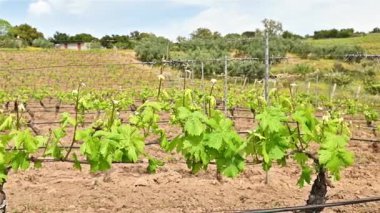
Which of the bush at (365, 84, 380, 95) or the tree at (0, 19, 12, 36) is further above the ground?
the tree at (0, 19, 12, 36)

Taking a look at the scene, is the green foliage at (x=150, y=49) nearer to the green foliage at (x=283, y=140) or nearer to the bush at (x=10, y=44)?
the bush at (x=10, y=44)

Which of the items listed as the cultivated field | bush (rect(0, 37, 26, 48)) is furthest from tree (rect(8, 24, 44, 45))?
the cultivated field

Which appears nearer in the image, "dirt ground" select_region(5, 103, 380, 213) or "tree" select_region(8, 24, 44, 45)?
"dirt ground" select_region(5, 103, 380, 213)

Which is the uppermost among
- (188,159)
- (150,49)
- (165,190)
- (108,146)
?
(150,49)

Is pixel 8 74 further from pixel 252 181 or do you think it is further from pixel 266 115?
pixel 266 115

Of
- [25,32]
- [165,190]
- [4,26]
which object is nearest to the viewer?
[165,190]

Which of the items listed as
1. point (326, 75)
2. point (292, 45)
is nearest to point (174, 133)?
point (326, 75)

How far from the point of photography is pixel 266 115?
149 inches

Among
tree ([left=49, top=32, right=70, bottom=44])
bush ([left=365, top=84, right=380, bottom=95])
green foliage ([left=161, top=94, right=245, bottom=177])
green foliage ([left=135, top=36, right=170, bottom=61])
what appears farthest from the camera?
tree ([left=49, top=32, right=70, bottom=44])

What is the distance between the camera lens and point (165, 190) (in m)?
7.04

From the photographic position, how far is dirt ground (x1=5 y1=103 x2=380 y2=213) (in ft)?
20.9

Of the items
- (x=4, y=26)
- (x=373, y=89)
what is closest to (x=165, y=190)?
(x=373, y=89)

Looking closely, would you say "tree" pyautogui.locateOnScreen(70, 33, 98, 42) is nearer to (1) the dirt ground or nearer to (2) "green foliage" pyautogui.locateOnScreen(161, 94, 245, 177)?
(1) the dirt ground

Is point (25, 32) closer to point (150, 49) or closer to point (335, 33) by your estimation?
point (150, 49)
